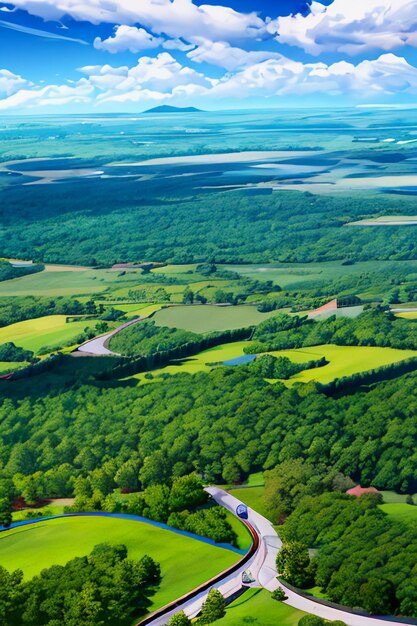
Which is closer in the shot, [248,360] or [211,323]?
[248,360]

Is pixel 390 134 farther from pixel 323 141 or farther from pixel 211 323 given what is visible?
pixel 211 323

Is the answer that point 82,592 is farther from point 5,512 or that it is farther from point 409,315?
point 409,315

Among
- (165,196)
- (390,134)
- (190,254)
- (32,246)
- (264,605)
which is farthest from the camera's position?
(390,134)

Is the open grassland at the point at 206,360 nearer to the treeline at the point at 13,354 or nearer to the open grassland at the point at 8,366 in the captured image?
the open grassland at the point at 8,366

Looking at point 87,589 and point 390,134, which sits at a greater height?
point 390,134

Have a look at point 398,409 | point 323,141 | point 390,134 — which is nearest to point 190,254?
point 398,409

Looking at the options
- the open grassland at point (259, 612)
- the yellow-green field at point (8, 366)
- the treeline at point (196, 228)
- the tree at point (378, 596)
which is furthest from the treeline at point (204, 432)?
the treeline at point (196, 228)

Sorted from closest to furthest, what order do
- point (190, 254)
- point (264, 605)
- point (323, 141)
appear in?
point (264, 605), point (190, 254), point (323, 141)

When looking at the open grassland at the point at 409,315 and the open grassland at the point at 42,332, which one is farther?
the open grassland at the point at 42,332
